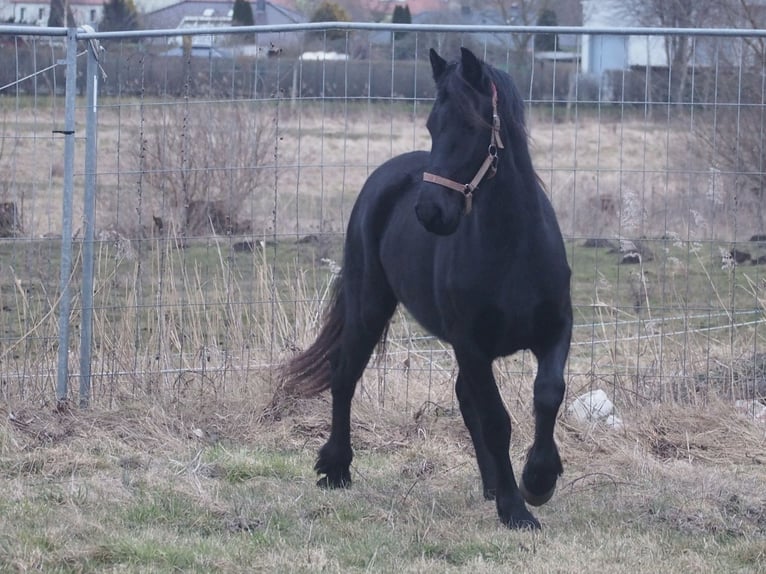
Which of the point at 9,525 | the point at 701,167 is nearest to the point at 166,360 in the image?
the point at 9,525

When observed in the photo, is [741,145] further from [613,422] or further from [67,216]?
[67,216]

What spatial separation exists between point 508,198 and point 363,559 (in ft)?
4.95

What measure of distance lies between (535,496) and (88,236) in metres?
3.30

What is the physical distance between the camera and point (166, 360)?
Answer: 21.7 feet

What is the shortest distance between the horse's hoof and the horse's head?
3.65 ft

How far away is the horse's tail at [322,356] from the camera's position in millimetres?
5809

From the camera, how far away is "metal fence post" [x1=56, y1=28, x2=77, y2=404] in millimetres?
6277

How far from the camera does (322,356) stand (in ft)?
19.2

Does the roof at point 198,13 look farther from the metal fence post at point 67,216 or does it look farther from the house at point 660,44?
the metal fence post at point 67,216

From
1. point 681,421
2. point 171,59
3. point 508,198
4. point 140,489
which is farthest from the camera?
point 171,59

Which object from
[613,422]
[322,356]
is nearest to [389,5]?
[613,422]

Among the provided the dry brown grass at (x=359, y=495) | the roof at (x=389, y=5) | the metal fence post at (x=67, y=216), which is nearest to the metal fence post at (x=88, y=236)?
the metal fence post at (x=67, y=216)

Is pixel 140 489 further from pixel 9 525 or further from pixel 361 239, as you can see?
pixel 361 239

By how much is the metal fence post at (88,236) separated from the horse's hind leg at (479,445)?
2401 millimetres
